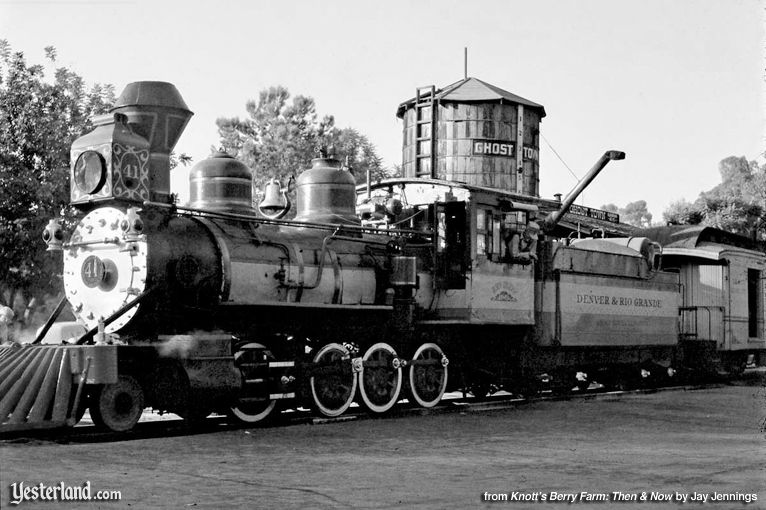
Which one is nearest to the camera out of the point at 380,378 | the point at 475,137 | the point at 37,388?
the point at 37,388

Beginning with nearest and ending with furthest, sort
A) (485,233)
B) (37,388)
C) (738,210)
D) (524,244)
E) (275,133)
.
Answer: (37,388)
(485,233)
(524,244)
(738,210)
(275,133)

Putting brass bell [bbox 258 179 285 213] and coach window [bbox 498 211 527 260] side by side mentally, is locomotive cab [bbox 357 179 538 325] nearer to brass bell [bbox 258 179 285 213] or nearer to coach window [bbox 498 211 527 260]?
coach window [bbox 498 211 527 260]

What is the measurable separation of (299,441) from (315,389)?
248cm

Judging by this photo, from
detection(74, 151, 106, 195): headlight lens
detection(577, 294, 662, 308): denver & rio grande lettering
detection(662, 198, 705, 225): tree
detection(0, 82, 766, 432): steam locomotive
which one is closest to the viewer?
detection(0, 82, 766, 432): steam locomotive

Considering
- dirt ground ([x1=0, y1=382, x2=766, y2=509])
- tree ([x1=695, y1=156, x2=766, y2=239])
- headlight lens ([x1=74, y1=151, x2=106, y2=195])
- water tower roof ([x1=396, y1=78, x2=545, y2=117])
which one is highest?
water tower roof ([x1=396, y1=78, x2=545, y2=117])

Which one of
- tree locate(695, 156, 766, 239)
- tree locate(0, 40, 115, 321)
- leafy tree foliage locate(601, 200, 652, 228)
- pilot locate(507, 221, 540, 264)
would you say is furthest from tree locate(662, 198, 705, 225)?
leafy tree foliage locate(601, 200, 652, 228)

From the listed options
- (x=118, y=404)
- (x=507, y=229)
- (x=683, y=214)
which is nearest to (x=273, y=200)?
(x=507, y=229)

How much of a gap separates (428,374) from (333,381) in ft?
6.24

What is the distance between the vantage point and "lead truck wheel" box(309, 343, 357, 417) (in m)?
11.9

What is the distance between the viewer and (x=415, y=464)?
25.6ft

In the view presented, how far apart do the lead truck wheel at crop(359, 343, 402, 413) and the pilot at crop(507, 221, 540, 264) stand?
2818 millimetres

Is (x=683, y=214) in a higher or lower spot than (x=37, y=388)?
higher

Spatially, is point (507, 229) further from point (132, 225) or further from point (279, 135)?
point (279, 135)

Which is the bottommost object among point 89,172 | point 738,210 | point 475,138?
point 89,172
